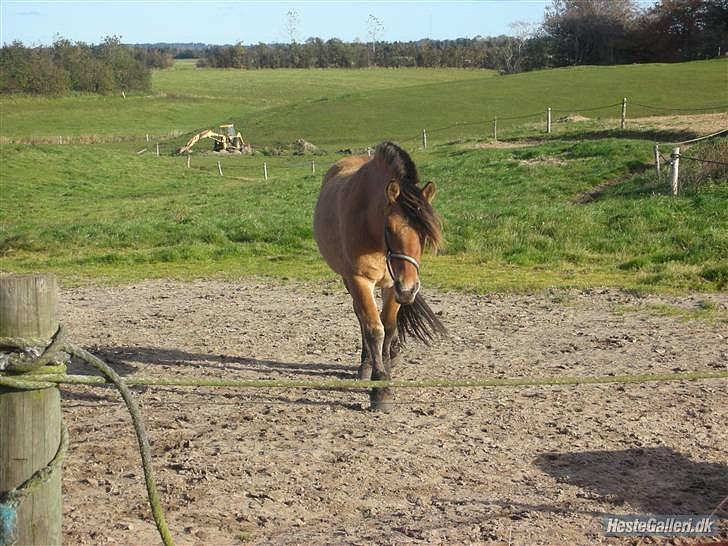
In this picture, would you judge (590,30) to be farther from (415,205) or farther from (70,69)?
(415,205)

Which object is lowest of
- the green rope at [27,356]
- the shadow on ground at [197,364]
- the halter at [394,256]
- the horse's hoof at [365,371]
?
the shadow on ground at [197,364]

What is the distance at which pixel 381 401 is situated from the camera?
6.48 m

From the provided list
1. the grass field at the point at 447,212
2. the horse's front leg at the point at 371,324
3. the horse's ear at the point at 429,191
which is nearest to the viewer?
the horse's ear at the point at 429,191

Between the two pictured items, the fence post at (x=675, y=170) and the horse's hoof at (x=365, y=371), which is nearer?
the horse's hoof at (x=365, y=371)

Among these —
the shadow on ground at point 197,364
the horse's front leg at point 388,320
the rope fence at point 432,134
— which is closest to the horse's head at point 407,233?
the horse's front leg at point 388,320

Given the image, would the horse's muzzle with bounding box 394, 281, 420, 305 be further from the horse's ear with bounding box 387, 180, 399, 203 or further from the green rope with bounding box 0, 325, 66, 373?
the green rope with bounding box 0, 325, 66, 373

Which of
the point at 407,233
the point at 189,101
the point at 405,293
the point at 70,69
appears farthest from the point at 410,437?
the point at 70,69

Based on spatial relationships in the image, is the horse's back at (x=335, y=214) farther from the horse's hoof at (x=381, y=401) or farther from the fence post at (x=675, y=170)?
the fence post at (x=675, y=170)

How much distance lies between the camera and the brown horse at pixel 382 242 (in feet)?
20.2

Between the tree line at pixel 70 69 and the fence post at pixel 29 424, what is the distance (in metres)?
84.1

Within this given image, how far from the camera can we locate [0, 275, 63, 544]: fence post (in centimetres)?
257

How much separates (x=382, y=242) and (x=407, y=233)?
0.66m

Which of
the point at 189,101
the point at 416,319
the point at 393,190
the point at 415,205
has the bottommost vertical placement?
the point at 416,319

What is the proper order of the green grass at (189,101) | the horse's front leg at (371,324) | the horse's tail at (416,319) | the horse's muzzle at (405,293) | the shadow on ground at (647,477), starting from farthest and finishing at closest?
the green grass at (189,101) → the horse's tail at (416,319) → the horse's front leg at (371,324) → the horse's muzzle at (405,293) → the shadow on ground at (647,477)
